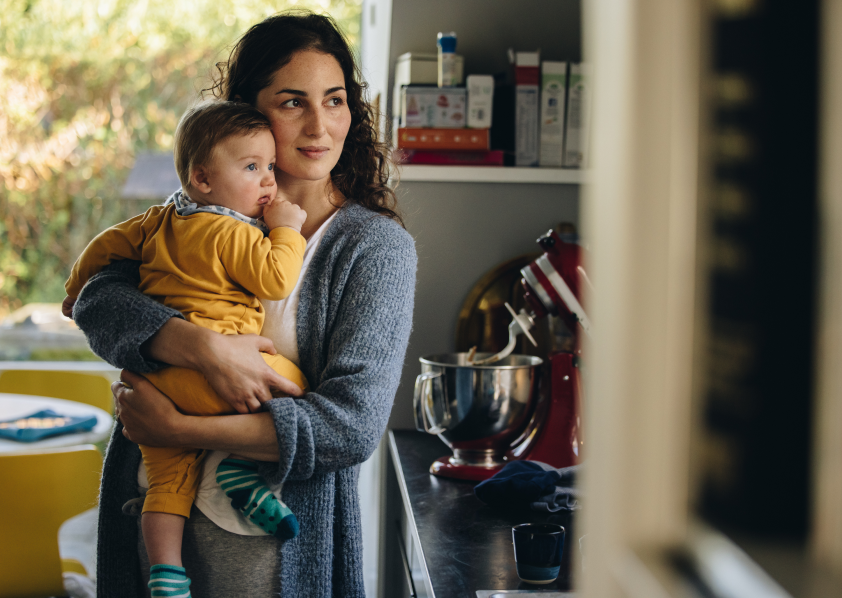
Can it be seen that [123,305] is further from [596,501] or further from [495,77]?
[495,77]

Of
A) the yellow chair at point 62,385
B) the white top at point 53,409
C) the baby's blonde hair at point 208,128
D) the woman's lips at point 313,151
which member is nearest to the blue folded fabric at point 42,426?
the white top at point 53,409

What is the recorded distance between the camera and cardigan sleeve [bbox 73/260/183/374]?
1.15 m

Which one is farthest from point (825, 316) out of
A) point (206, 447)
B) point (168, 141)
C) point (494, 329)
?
point (168, 141)

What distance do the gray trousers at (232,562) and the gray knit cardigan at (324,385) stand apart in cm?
2

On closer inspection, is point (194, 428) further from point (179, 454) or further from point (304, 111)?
point (304, 111)

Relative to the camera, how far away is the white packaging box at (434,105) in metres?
2.02

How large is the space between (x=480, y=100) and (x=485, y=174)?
210 mm

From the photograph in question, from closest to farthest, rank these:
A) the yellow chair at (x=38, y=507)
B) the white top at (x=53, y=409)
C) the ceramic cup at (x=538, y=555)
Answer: the ceramic cup at (x=538, y=555)
the yellow chair at (x=38, y=507)
the white top at (x=53, y=409)

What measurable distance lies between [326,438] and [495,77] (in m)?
1.35

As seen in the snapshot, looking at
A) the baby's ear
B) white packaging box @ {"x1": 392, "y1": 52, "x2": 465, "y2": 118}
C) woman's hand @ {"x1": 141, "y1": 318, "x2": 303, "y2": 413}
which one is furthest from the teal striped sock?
white packaging box @ {"x1": 392, "y1": 52, "x2": 465, "y2": 118}

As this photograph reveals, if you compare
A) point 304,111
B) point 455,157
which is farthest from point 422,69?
point 304,111

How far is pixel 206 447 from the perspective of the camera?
1.13m

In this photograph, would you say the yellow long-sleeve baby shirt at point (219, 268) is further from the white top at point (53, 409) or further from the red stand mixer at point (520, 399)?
the white top at point (53, 409)

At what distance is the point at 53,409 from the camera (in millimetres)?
2637
